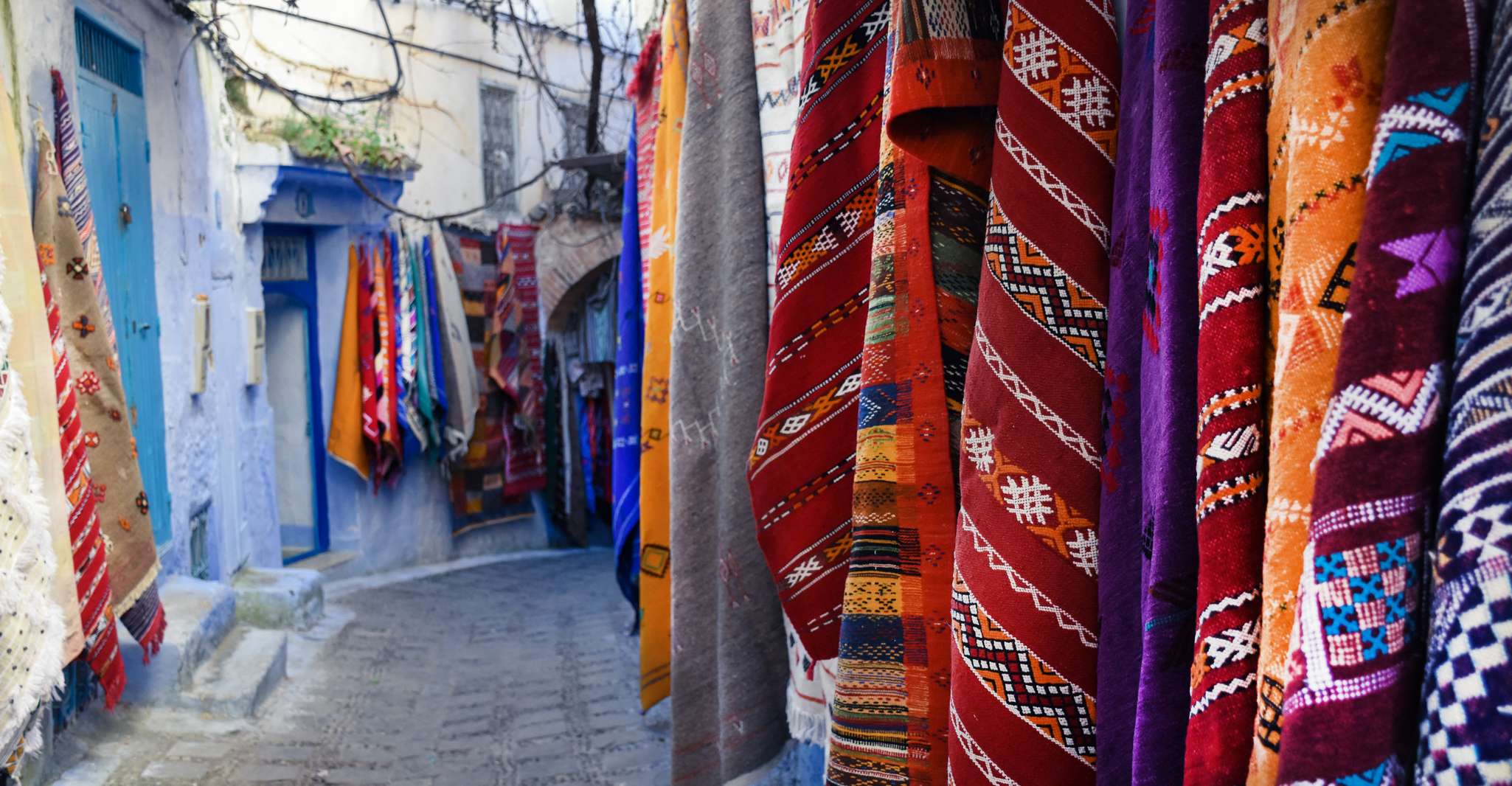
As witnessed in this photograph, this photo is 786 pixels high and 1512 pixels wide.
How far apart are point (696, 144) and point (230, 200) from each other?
5.41 meters

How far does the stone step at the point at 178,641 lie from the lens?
12.9 ft

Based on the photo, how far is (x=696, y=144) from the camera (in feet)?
6.19

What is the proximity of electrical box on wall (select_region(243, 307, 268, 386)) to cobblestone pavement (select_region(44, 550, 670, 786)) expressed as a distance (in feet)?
4.90

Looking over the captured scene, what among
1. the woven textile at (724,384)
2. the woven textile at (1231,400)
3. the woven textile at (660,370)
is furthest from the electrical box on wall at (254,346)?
the woven textile at (1231,400)

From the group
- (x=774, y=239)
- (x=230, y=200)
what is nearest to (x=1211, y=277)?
(x=774, y=239)

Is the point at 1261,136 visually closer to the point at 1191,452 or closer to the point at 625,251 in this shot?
the point at 1191,452

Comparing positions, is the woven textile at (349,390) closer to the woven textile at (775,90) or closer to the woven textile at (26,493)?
the woven textile at (26,493)

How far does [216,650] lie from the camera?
15.1 ft

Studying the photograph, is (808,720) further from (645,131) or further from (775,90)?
(645,131)

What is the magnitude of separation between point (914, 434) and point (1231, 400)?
20.6 inches

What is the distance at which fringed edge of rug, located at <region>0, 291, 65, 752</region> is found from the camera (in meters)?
1.88

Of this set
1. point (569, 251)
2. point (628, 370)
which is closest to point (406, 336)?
point (569, 251)

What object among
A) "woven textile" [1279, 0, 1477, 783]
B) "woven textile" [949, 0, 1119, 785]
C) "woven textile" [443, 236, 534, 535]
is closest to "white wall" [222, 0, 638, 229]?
"woven textile" [443, 236, 534, 535]

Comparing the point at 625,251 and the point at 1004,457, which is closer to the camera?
the point at 1004,457
